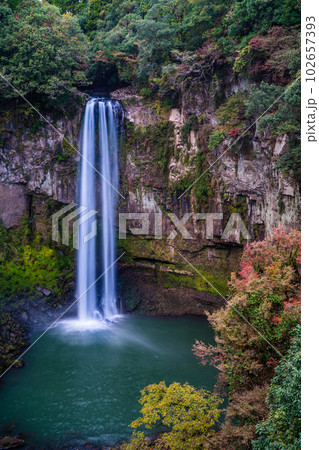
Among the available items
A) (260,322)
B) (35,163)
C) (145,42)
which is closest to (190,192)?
(145,42)

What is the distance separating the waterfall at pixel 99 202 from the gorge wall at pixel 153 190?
62cm

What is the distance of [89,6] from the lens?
2275 centimetres

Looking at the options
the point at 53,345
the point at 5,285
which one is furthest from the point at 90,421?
the point at 5,285

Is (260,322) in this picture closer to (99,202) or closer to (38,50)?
(99,202)

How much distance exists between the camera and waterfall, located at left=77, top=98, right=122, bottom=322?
1902 cm

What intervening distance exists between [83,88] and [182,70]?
803cm

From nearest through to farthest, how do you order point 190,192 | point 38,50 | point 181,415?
point 181,415, point 38,50, point 190,192

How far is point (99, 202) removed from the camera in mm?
19781

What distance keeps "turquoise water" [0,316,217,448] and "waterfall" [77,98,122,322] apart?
260cm

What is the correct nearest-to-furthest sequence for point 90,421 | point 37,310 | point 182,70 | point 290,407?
point 290,407 < point 90,421 < point 182,70 < point 37,310

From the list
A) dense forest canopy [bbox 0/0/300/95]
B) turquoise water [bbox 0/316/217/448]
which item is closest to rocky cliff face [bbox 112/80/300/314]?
dense forest canopy [bbox 0/0/300/95]

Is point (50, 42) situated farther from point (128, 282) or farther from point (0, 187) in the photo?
point (128, 282)

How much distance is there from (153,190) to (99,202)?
139 inches

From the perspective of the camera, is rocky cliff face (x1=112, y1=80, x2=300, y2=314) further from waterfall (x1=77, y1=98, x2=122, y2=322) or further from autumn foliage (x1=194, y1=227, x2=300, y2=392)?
autumn foliage (x1=194, y1=227, x2=300, y2=392)
